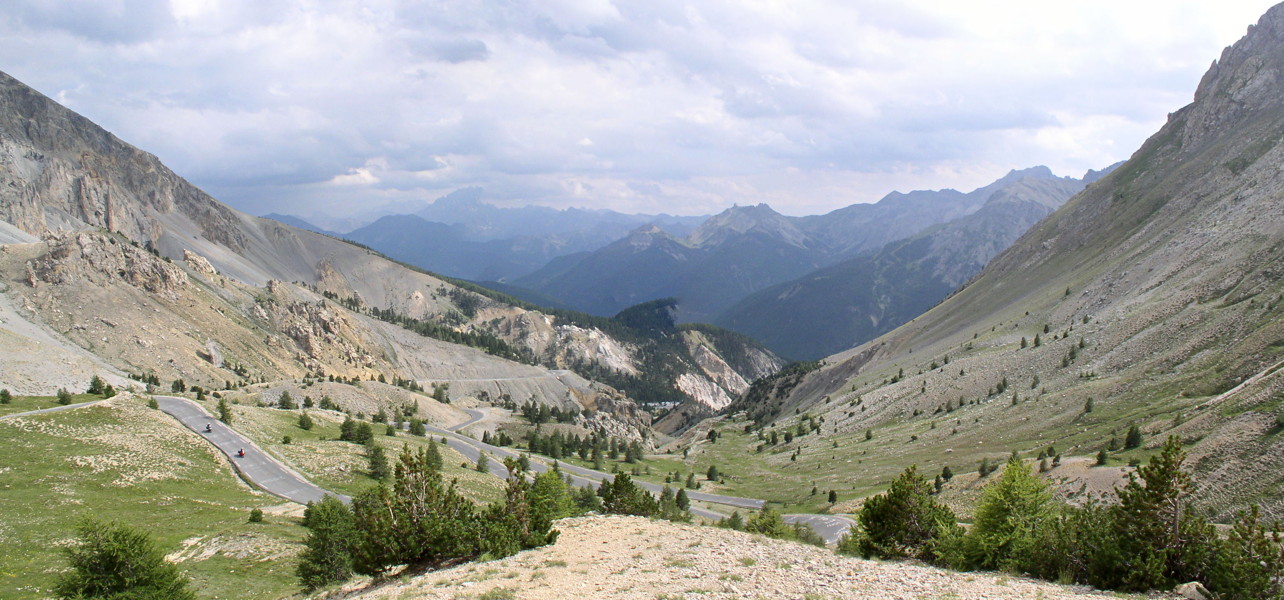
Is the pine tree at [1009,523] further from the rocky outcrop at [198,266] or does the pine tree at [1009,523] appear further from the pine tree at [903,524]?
the rocky outcrop at [198,266]

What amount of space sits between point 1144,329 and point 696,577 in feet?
229

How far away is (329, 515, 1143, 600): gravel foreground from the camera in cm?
1975

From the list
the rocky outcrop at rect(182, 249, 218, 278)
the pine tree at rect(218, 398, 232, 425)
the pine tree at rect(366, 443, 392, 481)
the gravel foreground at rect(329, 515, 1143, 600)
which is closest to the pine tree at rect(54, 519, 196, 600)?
the gravel foreground at rect(329, 515, 1143, 600)

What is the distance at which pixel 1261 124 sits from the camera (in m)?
117

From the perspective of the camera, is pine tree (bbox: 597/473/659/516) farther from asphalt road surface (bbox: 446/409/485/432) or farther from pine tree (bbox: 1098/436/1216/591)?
asphalt road surface (bbox: 446/409/485/432)

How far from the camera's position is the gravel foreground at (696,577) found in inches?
778

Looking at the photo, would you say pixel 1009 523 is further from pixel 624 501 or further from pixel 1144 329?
pixel 1144 329

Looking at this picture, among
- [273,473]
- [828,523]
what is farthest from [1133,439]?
[273,473]

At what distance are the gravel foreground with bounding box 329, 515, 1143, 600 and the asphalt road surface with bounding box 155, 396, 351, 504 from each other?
29846 mm

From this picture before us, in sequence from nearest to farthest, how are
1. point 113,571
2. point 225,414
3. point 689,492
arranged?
point 113,571
point 225,414
point 689,492

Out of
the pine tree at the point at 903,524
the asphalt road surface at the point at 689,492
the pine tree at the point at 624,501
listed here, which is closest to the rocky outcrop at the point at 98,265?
the asphalt road surface at the point at 689,492

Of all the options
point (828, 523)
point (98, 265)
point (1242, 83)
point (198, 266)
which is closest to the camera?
point (828, 523)

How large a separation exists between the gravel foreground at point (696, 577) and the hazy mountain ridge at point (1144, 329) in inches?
769

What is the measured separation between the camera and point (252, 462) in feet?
174
